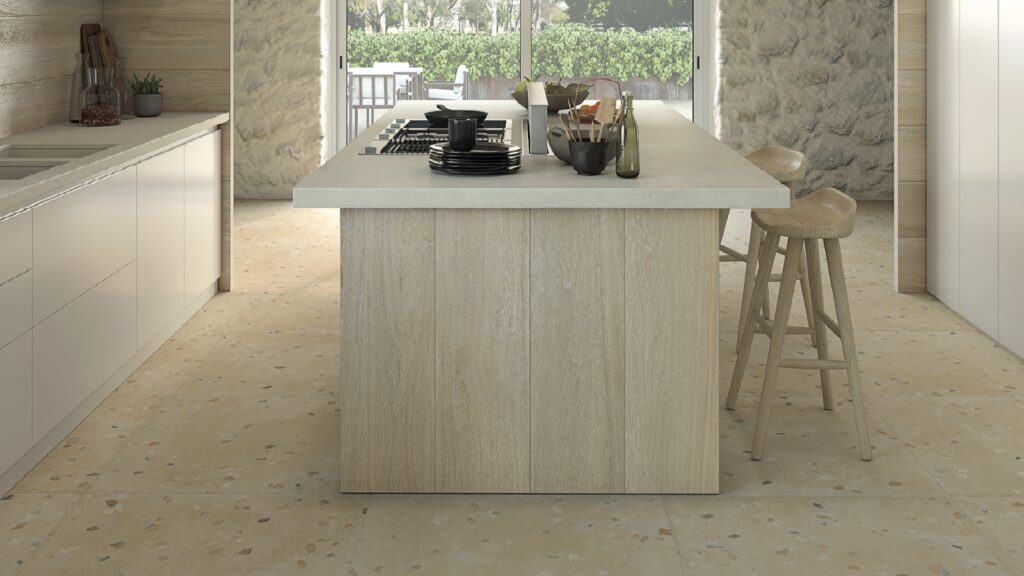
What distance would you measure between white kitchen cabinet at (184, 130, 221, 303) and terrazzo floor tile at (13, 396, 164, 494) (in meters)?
1.35

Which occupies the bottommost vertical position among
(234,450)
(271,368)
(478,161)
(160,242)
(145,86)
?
(234,450)

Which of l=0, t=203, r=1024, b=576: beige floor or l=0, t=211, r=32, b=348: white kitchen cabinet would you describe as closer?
l=0, t=203, r=1024, b=576: beige floor

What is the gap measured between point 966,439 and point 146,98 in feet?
13.3

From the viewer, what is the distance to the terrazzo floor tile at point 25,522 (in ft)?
10.8

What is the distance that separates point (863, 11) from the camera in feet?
31.0

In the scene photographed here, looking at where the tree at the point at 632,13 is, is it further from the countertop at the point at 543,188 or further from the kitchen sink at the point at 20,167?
the countertop at the point at 543,188

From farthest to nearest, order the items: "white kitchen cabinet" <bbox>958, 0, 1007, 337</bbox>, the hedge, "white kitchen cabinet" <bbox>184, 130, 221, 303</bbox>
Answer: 1. the hedge
2. "white kitchen cabinet" <bbox>184, 130, 221, 303</bbox>
3. "white kitchen cabinet" <bbox>958, 0, 1007, 337</bbox>

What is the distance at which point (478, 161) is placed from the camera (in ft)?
12.2

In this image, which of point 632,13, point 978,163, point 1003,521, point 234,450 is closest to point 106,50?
point 234,450

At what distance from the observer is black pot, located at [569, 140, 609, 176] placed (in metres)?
3.71

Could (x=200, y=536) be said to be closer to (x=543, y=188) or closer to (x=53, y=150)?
(x=543, y=188)

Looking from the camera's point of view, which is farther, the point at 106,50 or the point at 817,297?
the point at 106,50

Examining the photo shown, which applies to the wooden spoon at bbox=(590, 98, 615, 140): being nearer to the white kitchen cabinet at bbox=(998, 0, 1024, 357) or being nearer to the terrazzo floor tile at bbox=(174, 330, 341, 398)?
the terrazzo floor tile at bbox=(174, 330, 341, 398)

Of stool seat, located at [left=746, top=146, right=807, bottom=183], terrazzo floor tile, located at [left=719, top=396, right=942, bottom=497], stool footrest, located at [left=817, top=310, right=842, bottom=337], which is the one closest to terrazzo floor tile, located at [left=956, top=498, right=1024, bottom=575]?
terrazzo floor tile, located at [left=719, top=396, right=942, bottom=497]
